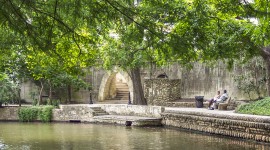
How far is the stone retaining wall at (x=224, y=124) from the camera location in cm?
1389

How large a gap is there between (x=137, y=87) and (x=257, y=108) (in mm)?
8133

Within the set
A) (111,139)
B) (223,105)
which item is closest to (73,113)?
(111,139)

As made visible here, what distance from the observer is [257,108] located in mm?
16281

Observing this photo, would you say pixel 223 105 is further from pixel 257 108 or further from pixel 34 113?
pixel 34 113

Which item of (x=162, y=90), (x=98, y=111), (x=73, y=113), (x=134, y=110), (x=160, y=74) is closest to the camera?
(x=134, y=110)

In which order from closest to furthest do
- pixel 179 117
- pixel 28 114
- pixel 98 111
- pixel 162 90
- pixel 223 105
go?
1. pixel 179 117
2. pixel 223 105
3. pixel 98 111
4. pixel 28 114
5. pixel 162 90

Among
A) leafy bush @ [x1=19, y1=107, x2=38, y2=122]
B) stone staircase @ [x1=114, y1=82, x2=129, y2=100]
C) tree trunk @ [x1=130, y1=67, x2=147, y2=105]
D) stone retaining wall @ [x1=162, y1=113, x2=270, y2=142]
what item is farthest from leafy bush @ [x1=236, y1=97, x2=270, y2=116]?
stone staircase @ [x1=114, y1=82, x2=129, y2=100]

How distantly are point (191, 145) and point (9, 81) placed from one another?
47.6ft

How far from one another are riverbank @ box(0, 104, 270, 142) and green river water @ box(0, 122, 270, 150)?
0.33m

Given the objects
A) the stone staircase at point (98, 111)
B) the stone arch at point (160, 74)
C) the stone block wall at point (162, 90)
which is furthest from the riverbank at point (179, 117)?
the stone arch at point (160, 74)

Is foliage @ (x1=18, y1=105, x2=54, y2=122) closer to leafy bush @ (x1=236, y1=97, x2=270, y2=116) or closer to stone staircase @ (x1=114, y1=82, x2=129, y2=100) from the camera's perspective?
stone staircase @ (x1=114, y1=82, x2=129, y2=100)

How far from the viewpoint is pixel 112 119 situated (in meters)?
21.1

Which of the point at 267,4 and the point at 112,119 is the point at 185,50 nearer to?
the point at 267,4

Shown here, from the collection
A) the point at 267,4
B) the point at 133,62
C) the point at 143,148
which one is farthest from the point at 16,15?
the point at 133,62
